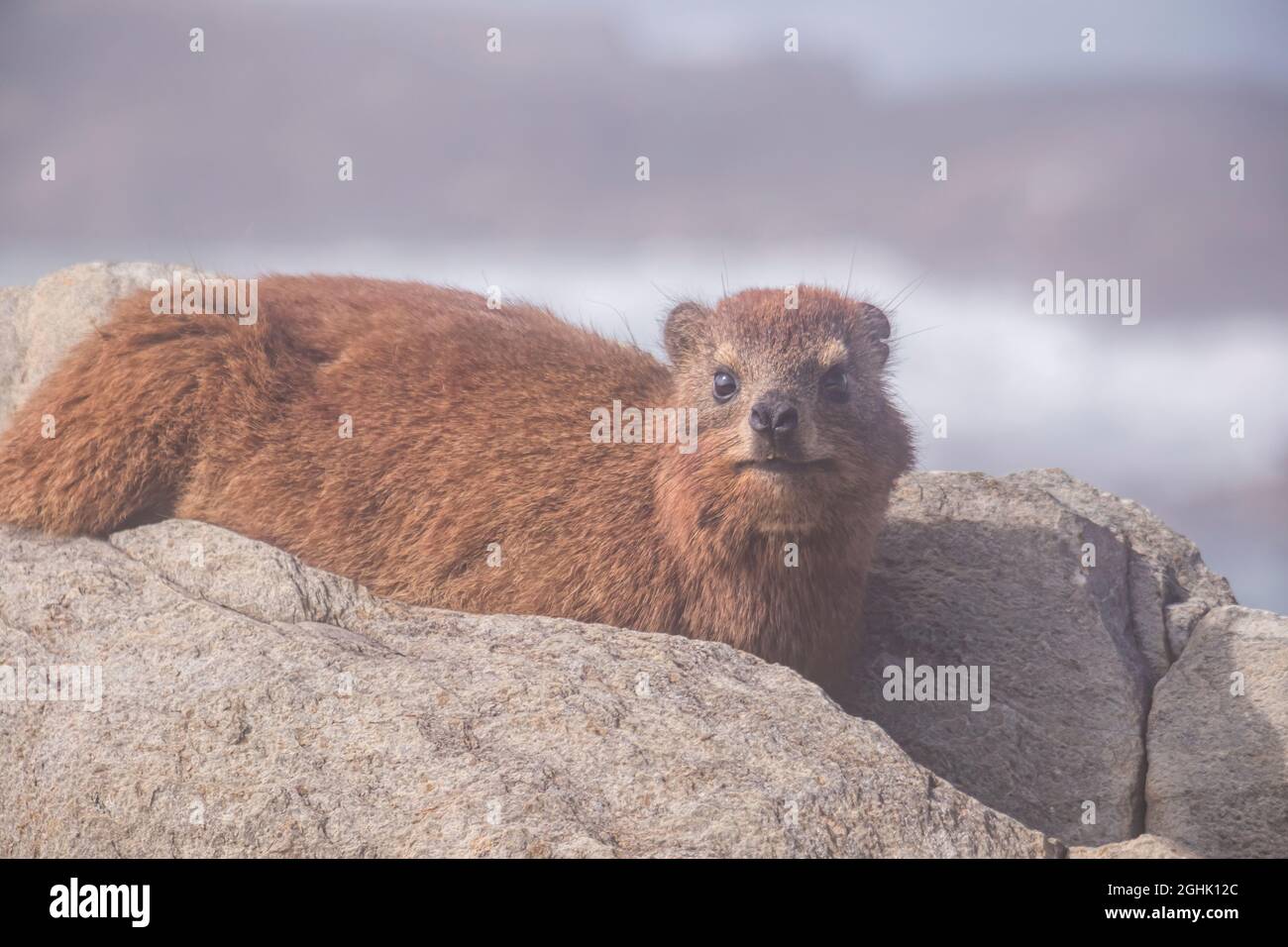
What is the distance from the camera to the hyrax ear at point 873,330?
7.82m

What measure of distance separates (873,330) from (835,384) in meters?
0.79

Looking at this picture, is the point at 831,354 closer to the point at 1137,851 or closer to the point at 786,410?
the point at 786,410

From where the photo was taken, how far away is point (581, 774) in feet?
20.2

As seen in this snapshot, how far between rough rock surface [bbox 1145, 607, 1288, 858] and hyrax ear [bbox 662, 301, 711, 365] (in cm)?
369

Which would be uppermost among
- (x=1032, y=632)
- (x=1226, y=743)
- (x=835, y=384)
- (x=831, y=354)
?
(x=831, y=354)

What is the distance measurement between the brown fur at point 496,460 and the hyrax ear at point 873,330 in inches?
0.7

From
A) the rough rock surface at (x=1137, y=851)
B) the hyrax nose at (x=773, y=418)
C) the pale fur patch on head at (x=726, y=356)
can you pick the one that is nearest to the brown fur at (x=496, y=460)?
the pale fur patch on head at (x=726, y=356)

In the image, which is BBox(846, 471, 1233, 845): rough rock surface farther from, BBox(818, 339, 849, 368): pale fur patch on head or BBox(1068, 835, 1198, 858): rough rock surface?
BBox(818, 339, 849, 368): pale fur patch on head

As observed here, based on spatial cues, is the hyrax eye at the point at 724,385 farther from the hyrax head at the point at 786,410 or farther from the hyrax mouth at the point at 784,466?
Answer: the hyrax mouth at the point at 784,466

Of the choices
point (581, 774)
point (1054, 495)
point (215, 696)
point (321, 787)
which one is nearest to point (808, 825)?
point (581, 774)

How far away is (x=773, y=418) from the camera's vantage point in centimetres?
682

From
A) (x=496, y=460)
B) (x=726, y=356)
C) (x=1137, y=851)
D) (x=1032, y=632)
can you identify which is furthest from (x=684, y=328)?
(x=1137, y=851)

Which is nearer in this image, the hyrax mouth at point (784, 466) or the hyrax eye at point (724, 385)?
the hyrax mouth at point (784, 466)

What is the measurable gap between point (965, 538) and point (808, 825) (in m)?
4.23
